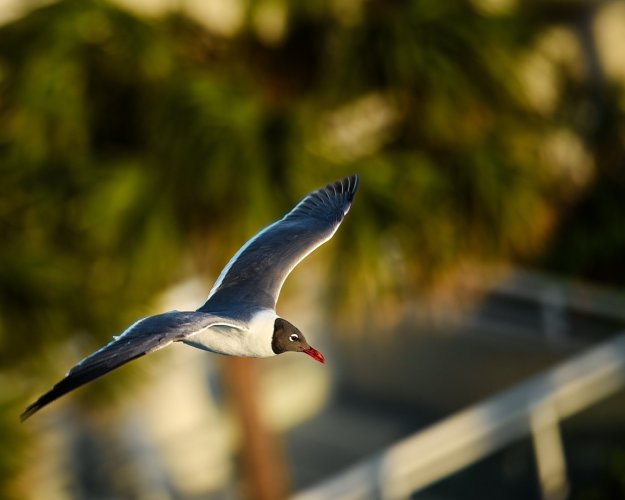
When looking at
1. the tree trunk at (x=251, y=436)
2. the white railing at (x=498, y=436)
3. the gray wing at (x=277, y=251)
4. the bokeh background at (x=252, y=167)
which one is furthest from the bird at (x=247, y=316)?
the white railing at (x=498, y=436)

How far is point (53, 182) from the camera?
21.4ft

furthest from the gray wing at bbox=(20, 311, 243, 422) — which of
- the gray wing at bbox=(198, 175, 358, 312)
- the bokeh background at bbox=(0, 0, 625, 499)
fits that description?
the bokeh background at bbox=(0, 0, 625, 499)

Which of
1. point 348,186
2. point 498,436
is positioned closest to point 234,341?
point 348,186

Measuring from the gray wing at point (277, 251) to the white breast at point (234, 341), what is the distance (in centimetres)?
21

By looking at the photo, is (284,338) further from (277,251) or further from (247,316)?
(277,251)

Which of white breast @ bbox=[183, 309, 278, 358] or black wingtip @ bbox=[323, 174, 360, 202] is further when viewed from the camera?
black wingtip @ bbox=[323, 174, 360, 202]

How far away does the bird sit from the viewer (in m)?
3.49

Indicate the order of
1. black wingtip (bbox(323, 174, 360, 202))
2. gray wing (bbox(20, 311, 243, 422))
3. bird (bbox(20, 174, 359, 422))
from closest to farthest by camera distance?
gray wing (bbox(20, 311, 243, 422)) < bird (bbox(20, 174, 359, 422)) < black wingtip (bbox(323, 174, 360, 202))

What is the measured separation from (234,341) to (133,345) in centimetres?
53

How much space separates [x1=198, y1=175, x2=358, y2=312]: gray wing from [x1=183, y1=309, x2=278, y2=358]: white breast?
8.3 inches

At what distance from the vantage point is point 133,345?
3564 mm

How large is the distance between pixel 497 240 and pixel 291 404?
3676mm

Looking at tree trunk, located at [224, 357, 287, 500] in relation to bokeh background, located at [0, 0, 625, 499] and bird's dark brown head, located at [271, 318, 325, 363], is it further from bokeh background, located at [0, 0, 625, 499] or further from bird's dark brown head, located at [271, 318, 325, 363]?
bird's dark brown head, located at [271, 318, 325, 363]

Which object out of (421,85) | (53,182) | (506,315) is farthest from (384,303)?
(506,315)
